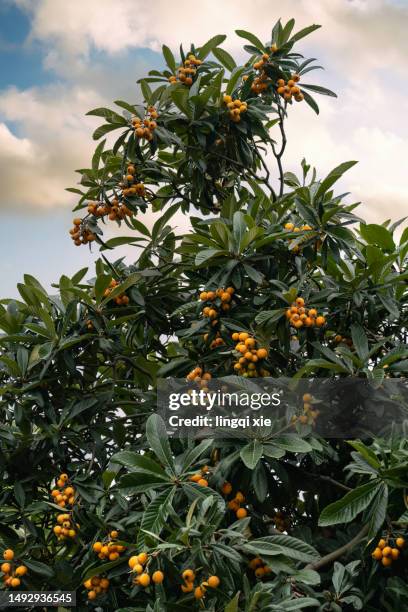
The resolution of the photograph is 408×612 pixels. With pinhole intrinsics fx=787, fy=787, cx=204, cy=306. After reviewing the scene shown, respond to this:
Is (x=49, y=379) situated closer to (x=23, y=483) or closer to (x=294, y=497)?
(x=23, y=483)

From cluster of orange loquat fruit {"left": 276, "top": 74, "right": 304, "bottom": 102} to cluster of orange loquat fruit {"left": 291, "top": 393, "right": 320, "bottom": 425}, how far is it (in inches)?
68.3

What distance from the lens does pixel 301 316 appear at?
2.96 m

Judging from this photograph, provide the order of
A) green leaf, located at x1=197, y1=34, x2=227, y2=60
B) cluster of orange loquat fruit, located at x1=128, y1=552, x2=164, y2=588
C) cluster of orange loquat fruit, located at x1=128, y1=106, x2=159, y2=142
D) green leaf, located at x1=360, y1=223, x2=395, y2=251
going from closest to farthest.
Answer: cluster of orange loquat fruit, located at x1=128, y1=552, x2=164, y2=588 → green leaf, located at x1=360, y1=223, x2=395, y2=251 → cluster of orange loquat fruit, located at x1=128, y1=106, x2=159, y2=142 → green leaf, located at x1=197, y1=34, x2=227, y2=60

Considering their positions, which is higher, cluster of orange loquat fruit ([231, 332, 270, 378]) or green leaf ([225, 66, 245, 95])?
green leaf ([225, 66, 245, 95])

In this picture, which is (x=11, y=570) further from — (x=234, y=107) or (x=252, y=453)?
(x=234, y=107)

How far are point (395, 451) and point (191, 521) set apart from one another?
0.71 metres

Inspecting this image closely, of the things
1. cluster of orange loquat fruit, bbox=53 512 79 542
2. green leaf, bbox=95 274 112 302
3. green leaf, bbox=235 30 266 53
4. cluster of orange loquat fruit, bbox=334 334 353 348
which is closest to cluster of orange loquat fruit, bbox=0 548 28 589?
cluster of orange loquat fruit, bbox=53 512 79 542

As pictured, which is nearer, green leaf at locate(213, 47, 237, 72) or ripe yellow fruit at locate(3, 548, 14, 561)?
ripe yellow fruit at locate(3, 548, 14, 561)

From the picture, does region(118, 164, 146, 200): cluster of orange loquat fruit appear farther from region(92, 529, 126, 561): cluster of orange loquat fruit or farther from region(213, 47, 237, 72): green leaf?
region(92, 529, 126, 561): cluster of orange loquat fruit

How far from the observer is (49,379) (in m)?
3.32

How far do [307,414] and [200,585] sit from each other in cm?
83

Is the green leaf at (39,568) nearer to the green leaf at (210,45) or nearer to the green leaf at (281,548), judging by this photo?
the green leaf at (281,548)

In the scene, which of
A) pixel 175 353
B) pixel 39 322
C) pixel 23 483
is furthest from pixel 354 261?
pixel 23 483

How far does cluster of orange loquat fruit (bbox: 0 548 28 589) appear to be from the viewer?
3154 mm
